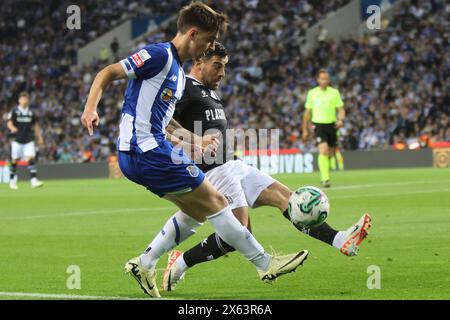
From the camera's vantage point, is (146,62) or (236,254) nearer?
(146,62)

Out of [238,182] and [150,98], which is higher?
[150,98]

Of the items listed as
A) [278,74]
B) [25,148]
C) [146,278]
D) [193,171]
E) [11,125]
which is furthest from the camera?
[278,74]

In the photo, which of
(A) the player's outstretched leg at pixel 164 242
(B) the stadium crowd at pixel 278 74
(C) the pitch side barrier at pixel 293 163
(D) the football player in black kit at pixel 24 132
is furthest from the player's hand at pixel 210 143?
(B) the stadium crowd at pixel 278 74

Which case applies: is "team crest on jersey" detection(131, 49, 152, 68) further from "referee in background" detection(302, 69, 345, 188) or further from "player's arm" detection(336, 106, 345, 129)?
"referee in background" detection(302, 69, 345, 188)

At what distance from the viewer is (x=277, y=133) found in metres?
36.1

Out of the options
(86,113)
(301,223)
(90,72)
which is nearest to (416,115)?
(90,72)

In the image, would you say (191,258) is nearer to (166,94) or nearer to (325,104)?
(166,94)

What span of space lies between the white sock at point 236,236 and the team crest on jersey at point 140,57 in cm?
130

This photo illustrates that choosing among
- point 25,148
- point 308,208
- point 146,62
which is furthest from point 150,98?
point 25,148

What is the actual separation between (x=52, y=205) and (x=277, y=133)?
17.4 metres

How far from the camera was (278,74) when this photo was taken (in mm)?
39750

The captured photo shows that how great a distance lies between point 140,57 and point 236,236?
157cm

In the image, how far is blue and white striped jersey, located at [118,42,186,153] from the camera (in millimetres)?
7598
